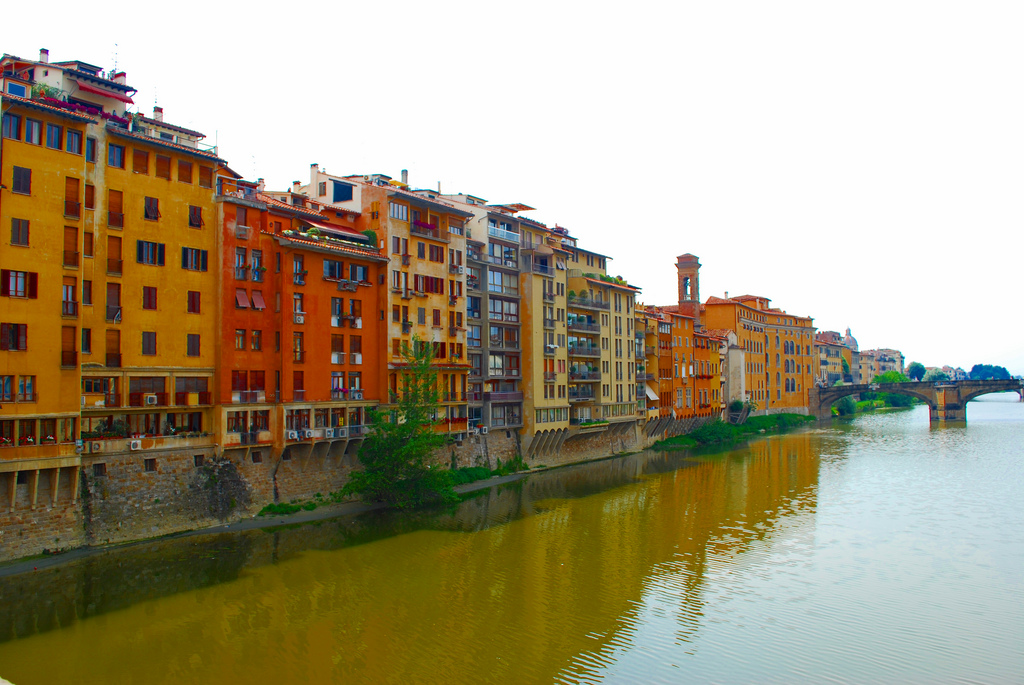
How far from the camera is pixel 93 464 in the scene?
105 feet

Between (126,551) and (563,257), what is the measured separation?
43.4 metres

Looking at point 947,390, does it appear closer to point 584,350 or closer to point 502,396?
point 584,350

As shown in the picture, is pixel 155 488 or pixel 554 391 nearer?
pixel 155 488

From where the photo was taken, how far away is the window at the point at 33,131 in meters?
30.5

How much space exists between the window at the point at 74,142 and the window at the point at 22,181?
2116 mm

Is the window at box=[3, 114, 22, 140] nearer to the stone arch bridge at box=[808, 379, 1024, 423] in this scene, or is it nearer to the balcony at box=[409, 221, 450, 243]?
the balcony at box=[409, 221, 450, 243]

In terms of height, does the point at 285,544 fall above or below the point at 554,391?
below

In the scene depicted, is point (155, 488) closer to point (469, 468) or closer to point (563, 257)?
point (469, 468)

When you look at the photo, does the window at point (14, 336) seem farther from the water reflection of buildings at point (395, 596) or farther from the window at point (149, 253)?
the water reflection of buildings at point (395, 596)

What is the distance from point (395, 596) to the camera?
28484 mm

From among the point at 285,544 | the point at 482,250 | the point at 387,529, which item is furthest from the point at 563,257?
the point at 285,544

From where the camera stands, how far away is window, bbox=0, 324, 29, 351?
29188 millimetres

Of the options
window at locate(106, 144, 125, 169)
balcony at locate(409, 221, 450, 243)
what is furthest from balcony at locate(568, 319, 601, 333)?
window at locate(106, 144, 125, 169)

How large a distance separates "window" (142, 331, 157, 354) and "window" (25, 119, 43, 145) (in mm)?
9756
